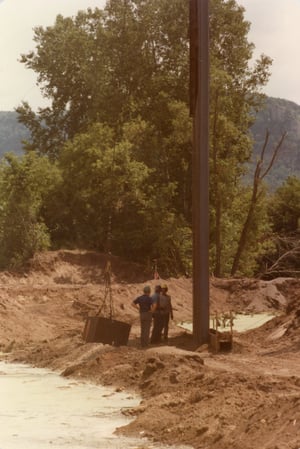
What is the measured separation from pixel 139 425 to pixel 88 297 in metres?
23.8

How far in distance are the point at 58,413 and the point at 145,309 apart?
8.00m

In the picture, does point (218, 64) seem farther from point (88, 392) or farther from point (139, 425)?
point (139, 425)

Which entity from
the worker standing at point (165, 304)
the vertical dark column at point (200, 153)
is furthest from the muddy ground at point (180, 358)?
the vertical dark column at point (200, 153)

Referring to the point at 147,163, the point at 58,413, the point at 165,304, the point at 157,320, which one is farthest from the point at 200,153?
the point at 147,163

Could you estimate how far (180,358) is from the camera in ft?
70.5

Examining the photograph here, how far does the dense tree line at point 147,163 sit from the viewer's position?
174 ft

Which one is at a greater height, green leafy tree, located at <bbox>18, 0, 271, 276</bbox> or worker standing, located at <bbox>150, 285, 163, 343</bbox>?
green leafy tree, located at <bbox>18, 0, 271, 276</bbox>

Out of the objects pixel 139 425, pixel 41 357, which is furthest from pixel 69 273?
pixel 139 425

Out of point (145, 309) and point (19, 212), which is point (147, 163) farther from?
point (145, 309)

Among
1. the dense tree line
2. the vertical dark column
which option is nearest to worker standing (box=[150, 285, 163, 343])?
the vertical dark column

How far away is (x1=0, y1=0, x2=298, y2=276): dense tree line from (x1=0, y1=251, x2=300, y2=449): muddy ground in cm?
443

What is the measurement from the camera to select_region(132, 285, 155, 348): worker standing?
2569 cm

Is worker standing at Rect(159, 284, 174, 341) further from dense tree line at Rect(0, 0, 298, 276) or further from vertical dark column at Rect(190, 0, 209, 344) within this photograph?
dense tree line at Rect(0, 0, 298, 276)

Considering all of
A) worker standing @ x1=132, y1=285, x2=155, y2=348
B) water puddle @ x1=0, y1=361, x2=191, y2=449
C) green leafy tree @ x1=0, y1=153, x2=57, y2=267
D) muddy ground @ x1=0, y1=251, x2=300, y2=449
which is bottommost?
water puddle @ x1=0, y1=361, x2=191, y2=449
